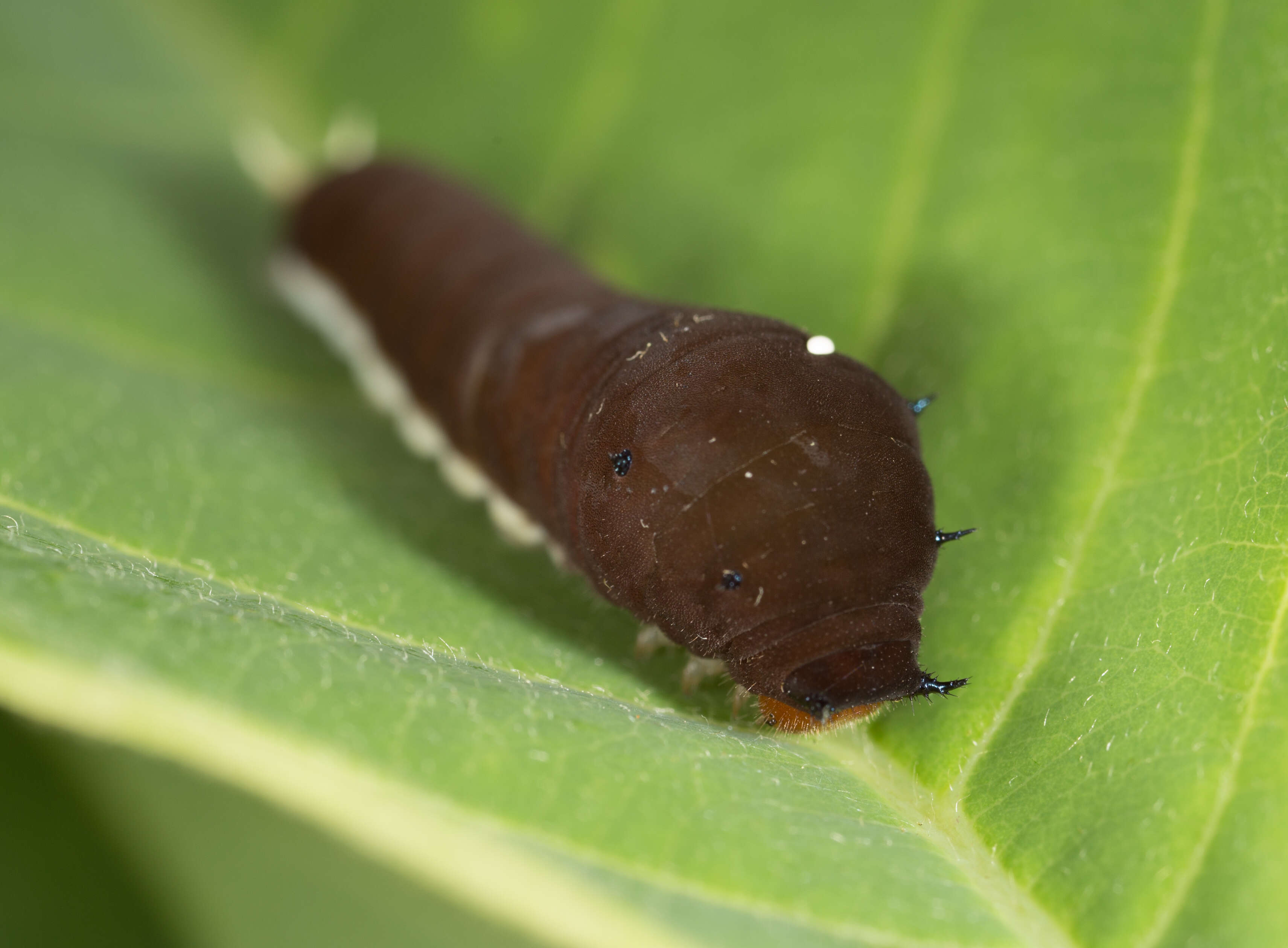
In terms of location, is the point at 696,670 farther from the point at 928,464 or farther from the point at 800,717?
the point at 928,464

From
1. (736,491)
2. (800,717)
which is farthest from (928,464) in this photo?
(800,717)

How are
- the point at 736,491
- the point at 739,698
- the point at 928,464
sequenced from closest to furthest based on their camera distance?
the point at 736,491 < the point at 739,698 < the point at 928,464

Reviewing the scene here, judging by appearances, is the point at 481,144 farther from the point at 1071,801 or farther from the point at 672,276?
the point at 1071,801

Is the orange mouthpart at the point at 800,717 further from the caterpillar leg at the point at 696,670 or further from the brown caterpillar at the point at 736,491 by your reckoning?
the caterpillar leg at the point at 696,670

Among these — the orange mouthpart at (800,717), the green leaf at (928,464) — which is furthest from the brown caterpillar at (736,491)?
the green leaf at (928,464)

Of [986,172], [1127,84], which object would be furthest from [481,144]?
[1127,84]

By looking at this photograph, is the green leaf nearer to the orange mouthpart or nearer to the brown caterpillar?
the orange mouthpart
